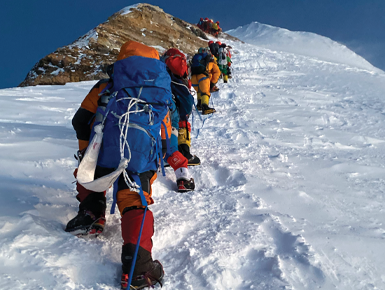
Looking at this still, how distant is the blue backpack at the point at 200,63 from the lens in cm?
609

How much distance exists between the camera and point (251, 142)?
12.7ft

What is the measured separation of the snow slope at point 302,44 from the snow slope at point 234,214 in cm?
2162

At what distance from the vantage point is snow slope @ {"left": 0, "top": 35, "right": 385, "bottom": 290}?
145 centimetres

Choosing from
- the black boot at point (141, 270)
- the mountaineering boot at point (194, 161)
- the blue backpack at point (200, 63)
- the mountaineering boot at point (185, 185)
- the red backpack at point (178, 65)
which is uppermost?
the blue backpack at point (200, 63)

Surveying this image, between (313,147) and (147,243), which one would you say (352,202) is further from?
(147,243)

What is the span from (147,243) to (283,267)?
74 cm

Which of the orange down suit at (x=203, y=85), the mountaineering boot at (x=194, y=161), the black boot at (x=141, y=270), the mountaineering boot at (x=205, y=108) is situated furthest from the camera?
the orange down suit at (x=203, y=85)

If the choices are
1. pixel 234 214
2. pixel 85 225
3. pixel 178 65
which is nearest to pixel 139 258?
pixel 85 225

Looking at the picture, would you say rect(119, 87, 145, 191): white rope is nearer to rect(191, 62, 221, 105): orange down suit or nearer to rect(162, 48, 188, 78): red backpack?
rect(162, 48, 188, 78): red backpack

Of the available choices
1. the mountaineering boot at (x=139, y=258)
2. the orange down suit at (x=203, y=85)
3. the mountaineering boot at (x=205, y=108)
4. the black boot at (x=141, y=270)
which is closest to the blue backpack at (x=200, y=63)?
the orange down suit at (x=203, y=85)

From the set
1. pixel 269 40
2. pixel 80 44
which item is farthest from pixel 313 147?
pixel 269 40

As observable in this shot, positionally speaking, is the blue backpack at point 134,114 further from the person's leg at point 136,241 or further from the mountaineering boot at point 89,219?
the mountaineering boot at point 89,219

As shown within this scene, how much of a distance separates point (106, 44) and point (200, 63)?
8.38m

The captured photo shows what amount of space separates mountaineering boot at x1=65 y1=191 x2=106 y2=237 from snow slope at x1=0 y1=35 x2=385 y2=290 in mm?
53
